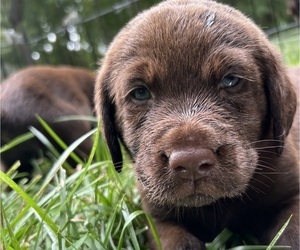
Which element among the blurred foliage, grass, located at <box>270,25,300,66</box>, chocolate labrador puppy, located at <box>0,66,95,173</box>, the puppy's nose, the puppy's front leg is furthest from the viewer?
the blurred foliage

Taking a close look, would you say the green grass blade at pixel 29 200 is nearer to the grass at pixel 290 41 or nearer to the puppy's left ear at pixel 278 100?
the puppy's left ear at pixel 278 100

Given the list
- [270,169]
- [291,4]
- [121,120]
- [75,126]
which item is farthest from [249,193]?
→ [291,4]

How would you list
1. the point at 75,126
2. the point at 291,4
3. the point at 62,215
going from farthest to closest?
the point at 291,4 < the point at 75,126 < the point at 62,215

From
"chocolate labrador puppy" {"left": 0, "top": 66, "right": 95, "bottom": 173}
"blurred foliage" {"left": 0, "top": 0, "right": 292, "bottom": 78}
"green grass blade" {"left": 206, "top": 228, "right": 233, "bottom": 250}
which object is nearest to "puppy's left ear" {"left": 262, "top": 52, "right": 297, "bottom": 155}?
"green grass blade" {"left": 206, "top": 228, "right": 233, "bottom": 250}

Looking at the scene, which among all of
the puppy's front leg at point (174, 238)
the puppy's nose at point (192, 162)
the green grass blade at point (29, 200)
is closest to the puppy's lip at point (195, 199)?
the puppy's nose at point (192, 162)

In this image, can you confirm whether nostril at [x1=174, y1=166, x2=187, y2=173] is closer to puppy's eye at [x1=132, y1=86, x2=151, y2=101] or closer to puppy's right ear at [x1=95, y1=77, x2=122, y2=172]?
puppy's eye at [x1=132, y1=86, x2=151, y2=101]

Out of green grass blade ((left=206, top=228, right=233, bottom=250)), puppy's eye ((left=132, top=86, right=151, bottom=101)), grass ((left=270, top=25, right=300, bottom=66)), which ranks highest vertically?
puppy's eye ((left=132, top=86, right=151, bottom=101))

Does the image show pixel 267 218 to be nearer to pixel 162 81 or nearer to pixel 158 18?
pixel 162 81

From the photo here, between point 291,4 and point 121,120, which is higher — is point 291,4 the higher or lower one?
the lower one
